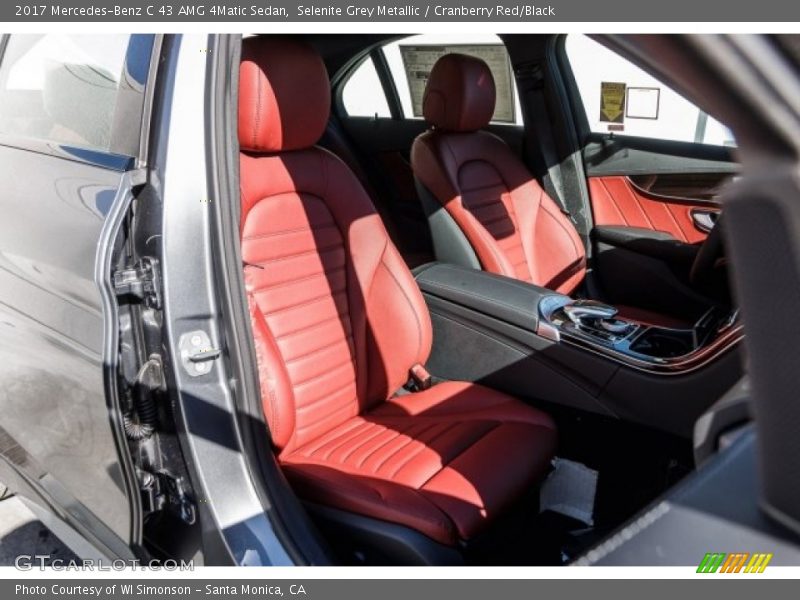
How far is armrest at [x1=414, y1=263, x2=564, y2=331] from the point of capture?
213 centimetres

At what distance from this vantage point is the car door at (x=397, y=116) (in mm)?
3520

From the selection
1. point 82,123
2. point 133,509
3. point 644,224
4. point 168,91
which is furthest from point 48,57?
point 644,224

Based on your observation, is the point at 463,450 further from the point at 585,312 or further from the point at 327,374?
the point at 585,312

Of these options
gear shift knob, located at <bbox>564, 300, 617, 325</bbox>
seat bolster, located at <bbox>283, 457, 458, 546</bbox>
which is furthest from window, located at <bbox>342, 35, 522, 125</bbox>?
seat bolster, located at <bbox>283, 457, 458, 546</bbox>

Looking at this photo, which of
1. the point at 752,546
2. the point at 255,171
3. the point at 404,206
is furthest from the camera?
the point at 404,206

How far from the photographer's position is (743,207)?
600 mm

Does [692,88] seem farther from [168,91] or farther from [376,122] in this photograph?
[376,122]

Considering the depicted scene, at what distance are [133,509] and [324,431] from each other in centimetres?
56

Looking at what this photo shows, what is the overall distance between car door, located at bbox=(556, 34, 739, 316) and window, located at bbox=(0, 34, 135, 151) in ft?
6.46

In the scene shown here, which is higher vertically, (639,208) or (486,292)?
(639,208)

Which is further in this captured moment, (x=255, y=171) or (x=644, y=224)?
(x=644, y=224)

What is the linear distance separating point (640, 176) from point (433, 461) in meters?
1.95

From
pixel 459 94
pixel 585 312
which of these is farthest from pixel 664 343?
pixel 459 94

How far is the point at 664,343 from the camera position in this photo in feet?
6.73
